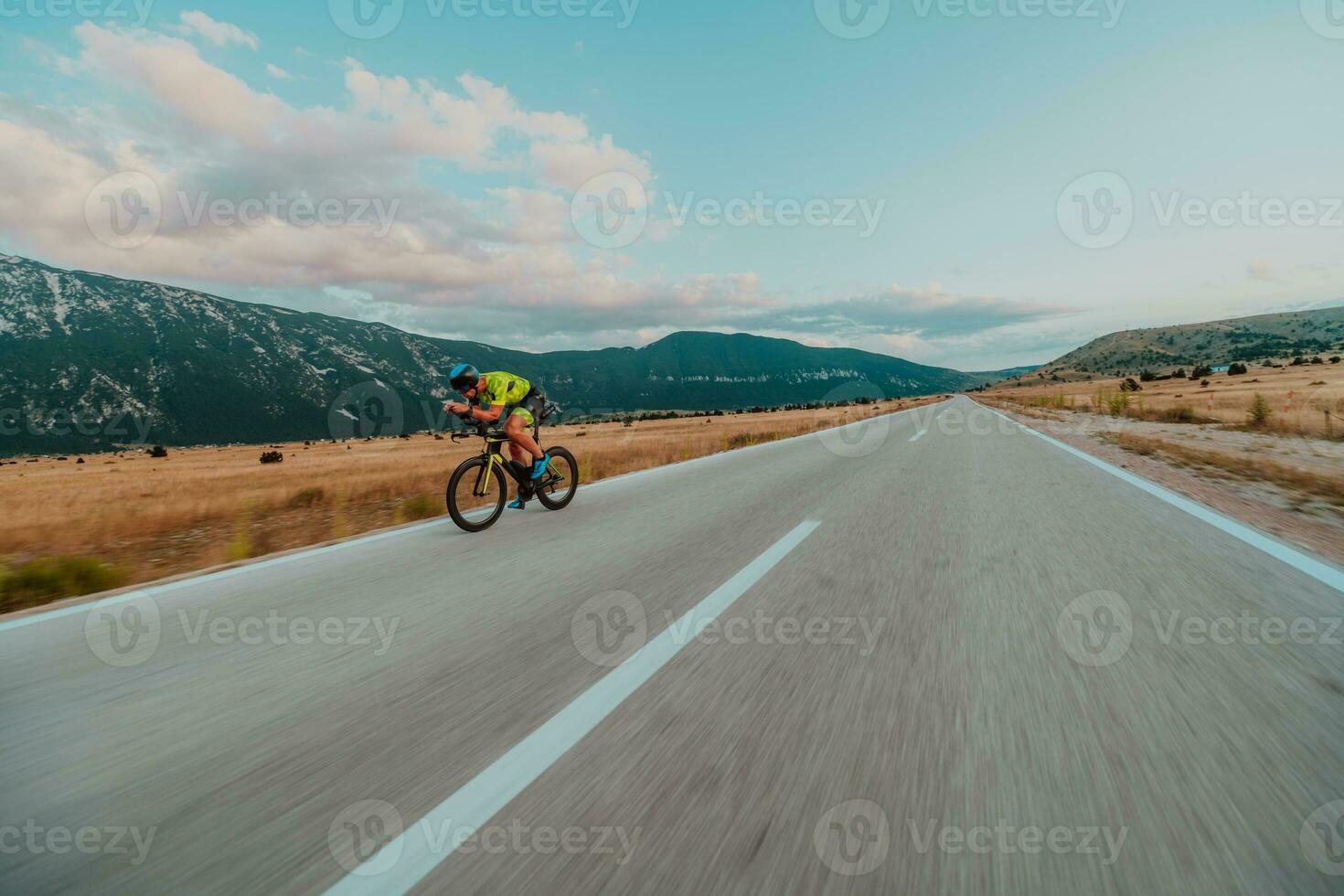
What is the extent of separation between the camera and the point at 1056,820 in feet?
5.75

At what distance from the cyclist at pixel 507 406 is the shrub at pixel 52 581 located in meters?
3.30

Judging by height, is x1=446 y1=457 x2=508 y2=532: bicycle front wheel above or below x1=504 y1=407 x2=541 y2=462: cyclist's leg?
below

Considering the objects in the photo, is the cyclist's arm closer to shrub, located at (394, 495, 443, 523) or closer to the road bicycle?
→ the road bicycle

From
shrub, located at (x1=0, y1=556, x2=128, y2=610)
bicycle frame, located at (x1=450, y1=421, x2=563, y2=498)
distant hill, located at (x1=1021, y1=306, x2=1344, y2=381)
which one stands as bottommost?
shrub, located at (x1=0, y1=556, x2=128, y2=610)

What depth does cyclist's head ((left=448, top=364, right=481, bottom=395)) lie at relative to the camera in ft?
21.1

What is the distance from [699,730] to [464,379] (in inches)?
202

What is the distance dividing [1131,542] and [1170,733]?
3.50m

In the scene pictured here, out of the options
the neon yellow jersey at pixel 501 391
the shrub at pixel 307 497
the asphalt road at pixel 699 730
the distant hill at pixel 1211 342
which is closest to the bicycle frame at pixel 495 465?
the neon yellow jersey at pixel 501 391

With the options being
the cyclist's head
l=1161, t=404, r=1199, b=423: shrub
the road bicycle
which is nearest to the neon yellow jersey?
the cyclist's head

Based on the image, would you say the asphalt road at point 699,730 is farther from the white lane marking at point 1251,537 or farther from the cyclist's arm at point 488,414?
the cyclist's arm at point 488,414

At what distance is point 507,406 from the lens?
7.02 m

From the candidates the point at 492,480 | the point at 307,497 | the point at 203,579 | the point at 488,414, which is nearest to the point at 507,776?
the point at 203,579

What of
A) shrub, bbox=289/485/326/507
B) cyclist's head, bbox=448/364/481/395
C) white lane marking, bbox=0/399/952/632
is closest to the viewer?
white lane marking, bbox=0/399/952/632

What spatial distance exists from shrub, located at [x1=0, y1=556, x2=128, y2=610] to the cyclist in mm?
3296
